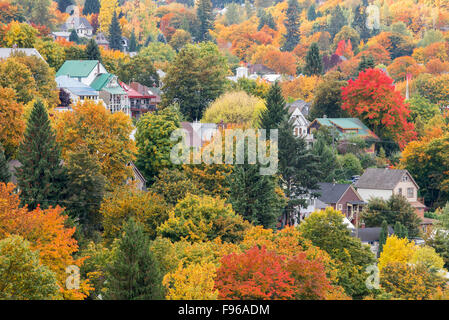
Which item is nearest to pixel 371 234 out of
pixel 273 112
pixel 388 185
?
pixel 388 185

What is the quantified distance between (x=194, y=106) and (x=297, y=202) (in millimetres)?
20523

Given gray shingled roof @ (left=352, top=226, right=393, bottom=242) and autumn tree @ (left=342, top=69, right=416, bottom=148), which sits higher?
autumn tree @ (left=342, top=69, right=416, bottom=148)

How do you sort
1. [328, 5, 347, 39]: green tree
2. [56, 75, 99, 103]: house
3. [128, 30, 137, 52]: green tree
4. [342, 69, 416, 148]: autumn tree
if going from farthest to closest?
[328, 5, 347, 39]: green tree
[128, 30, 137, 52]: green tree
[342, 69, 416, 148]: autumn tree
[56, 75, 99, 103]: house

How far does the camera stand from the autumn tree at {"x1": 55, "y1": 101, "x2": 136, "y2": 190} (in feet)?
169

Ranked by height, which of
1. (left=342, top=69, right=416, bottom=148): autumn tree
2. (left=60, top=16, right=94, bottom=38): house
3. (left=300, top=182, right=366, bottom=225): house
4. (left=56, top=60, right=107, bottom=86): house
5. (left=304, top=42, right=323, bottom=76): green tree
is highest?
(left=60, top=16, right=94, bottom=38): house

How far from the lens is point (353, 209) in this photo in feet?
217

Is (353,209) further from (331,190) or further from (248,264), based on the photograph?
(248,264)

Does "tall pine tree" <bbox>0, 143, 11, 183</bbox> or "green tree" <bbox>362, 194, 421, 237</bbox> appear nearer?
"tall pine tree" <bbox>0, 143, 11, 183</bbox>

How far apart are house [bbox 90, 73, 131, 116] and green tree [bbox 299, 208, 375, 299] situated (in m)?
38.3

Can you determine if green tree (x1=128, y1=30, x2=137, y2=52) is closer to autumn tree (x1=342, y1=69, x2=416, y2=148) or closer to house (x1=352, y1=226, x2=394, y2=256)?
autumn tree (x1=342, y1=69, x2=416, y2=148)

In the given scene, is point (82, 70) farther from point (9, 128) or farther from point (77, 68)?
point (9, 128)

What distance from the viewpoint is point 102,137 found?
171 feet

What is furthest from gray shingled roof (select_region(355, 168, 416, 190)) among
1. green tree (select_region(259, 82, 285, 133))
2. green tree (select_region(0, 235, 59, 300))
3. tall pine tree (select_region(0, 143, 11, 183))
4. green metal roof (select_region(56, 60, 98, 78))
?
green tree (select_region(0, 235, 59, 300))

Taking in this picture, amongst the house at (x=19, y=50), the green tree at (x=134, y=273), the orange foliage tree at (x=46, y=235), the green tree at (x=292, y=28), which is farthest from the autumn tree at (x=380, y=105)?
the green tree at (x=292, y=28)
